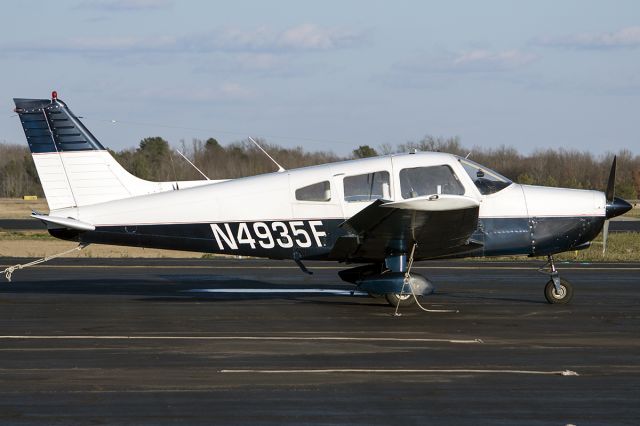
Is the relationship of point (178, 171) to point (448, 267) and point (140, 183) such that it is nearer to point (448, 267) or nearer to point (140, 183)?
point (448, 267)

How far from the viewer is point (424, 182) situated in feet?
43.8

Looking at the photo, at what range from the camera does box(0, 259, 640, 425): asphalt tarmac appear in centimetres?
738

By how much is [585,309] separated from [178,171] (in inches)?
1424

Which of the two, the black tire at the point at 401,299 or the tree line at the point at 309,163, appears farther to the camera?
→ the tree line at the point at 309,163

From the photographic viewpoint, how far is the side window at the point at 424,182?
13328 mm

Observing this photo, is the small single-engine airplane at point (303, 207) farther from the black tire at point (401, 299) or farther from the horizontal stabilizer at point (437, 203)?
the horizontal stabilizer at point (437, 203)

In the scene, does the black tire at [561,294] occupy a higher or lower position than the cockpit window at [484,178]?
lower

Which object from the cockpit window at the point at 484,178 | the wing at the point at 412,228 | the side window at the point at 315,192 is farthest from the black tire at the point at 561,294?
the side window at the point at 315,192

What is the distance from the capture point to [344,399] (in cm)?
772

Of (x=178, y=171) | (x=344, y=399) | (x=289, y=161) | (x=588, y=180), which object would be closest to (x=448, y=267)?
(x=344, y=399)

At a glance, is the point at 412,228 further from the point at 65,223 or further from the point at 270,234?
the point at 65,223

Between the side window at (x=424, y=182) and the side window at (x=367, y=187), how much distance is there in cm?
25

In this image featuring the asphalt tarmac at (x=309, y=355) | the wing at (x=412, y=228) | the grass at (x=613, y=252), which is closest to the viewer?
the asphalt tarmac at (x=309, y=355)

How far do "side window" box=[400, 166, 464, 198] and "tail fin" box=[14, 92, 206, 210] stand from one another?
4.00m
